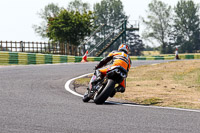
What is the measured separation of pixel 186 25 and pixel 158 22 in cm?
783

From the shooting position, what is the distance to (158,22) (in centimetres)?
9206

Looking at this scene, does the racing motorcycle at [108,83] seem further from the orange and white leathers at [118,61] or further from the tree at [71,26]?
the tree at [71,26]

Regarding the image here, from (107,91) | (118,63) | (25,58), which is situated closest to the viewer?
(107,91)

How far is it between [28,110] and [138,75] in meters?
10.2

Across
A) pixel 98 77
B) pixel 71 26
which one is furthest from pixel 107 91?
pixel 71 26

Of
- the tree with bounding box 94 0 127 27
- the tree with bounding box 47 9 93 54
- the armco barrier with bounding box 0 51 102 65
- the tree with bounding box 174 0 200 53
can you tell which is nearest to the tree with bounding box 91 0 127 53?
the tree with bounding box 94 0 127 27

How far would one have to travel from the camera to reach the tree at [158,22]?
9138cm

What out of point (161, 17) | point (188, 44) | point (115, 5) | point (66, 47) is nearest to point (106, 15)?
point (115, 5)

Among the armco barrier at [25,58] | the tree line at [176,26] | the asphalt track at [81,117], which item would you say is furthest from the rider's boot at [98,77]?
the tree line at [176,26]

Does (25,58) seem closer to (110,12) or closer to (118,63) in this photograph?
(118,63)

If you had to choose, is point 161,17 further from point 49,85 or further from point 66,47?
point 49,85

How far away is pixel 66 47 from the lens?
1768 inches

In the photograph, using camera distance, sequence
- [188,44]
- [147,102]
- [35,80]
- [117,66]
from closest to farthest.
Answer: [117,66] → [147,102] → [35,80] → [188,44]

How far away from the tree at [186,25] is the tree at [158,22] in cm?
310
